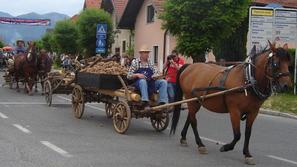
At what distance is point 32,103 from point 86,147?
8660mm

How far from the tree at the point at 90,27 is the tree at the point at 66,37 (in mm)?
11802

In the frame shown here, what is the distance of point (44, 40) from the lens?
78188 millimetres

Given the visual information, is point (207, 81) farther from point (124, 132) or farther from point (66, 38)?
point (66, 38)

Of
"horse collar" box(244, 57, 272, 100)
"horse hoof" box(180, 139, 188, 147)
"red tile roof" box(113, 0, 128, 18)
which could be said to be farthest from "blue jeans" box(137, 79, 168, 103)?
"red tile roof" box(113, 0, 128, 18)

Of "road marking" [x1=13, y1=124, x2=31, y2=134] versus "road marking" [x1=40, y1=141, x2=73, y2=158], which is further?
"road marking" [x1=13, y1=124, x2=31, y2=134]

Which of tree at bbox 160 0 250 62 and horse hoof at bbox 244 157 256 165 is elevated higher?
tree at bbox 160 0 250 62

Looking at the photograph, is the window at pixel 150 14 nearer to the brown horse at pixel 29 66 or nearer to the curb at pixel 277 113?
the brown horse at pixel 29 66

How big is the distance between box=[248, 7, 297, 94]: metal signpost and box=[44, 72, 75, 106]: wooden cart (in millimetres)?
8547

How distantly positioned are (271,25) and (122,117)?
12.5m

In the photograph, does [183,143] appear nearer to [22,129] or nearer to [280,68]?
[280,68]

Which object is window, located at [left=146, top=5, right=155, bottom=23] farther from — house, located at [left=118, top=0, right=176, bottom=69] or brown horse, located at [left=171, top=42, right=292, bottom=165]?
brown horse, located at [left=171, top=42, right=292, bottom=165]

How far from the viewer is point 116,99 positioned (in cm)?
1376

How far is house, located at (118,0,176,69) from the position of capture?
35.1 m

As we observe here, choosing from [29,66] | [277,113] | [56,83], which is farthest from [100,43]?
[277,113]
